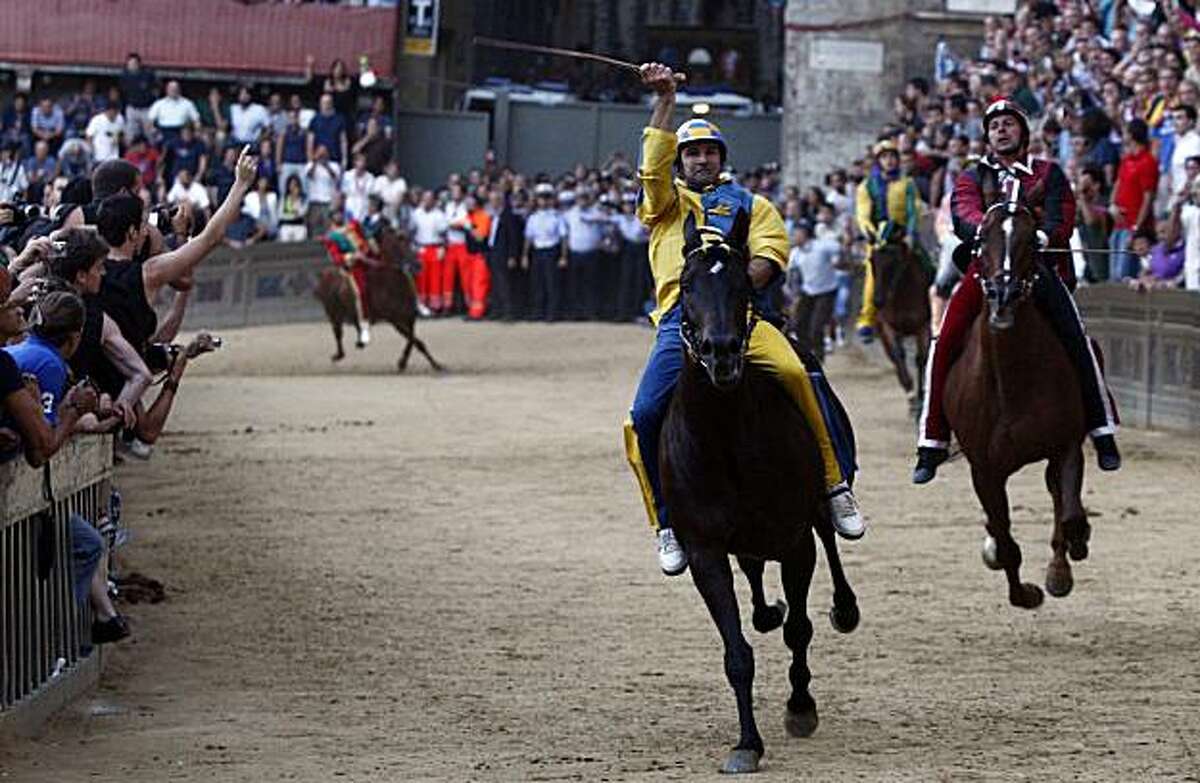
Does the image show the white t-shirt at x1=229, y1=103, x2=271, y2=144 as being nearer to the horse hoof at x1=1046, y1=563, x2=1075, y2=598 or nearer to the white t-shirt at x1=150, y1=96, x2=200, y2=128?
the white t-shirt at x1=150, y1=96, x2=200, y2=128

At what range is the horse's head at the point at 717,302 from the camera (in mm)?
8820

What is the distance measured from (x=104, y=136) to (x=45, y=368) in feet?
91.8

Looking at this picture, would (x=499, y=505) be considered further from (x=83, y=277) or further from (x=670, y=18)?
(x=670, y=18)

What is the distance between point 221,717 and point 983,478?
12.9ft

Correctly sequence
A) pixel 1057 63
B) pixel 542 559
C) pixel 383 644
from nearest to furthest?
pixel 383 644 → pixel 542 559 → pixel 1057 63

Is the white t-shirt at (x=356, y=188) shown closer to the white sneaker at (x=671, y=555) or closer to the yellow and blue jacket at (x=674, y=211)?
the yellow and blue jacket at (x=674, y=211)

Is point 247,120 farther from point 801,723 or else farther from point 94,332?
point 801,723

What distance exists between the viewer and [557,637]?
1224 cm

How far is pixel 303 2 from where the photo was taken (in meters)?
43.6

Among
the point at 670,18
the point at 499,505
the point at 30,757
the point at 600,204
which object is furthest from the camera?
the point at 670,18

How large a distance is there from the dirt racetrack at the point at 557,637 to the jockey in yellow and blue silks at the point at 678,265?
906 mm

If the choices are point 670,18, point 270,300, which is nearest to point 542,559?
point 270,300

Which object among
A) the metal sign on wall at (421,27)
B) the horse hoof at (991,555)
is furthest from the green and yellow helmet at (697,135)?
the metal sign on wall at (421,27)

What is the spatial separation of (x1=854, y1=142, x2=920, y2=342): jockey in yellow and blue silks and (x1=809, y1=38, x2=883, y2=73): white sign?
663 inches
